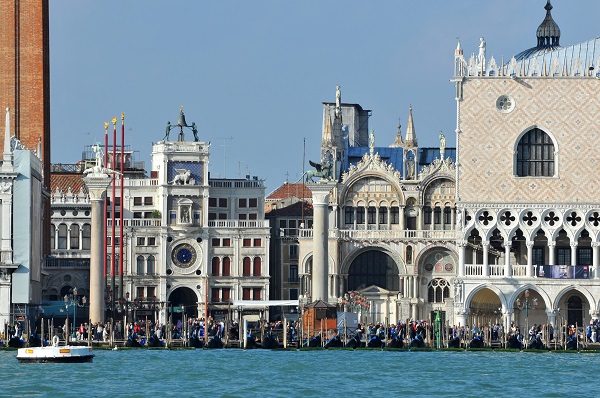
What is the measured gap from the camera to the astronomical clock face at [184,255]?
11781 cm

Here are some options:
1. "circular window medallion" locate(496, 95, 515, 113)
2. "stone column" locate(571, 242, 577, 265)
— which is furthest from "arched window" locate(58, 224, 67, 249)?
"stone column" locate(571, 242, 577, 265)

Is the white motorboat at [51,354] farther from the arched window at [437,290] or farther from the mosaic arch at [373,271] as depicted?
the arched window at [437,290]

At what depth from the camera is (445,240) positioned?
114000 millimetres

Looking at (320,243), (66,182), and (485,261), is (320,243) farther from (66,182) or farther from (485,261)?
(66,182)

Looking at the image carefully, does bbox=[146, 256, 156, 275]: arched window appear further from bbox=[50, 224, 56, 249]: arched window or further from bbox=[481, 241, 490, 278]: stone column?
bbox=[481, 241, 490, 278]: stone column

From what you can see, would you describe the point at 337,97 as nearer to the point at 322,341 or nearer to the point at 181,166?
the point at 181,166

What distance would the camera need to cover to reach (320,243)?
99438mm

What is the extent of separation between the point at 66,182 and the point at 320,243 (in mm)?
27975

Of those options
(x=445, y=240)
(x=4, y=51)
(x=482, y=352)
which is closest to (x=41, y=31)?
(x=4, y=51)

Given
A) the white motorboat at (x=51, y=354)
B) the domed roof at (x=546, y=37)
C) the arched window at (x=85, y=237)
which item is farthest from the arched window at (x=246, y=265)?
the white motorboat at (x=51, y=354)

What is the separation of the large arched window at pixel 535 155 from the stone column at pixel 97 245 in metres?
18.2

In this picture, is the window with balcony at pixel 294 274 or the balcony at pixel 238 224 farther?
the window with balcony at pixel 294 274

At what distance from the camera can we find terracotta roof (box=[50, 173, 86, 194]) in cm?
12312

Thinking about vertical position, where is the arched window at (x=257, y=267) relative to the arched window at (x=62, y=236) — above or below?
below
